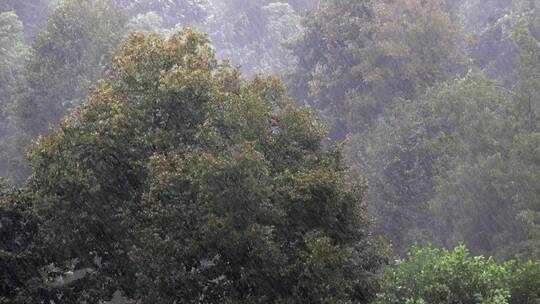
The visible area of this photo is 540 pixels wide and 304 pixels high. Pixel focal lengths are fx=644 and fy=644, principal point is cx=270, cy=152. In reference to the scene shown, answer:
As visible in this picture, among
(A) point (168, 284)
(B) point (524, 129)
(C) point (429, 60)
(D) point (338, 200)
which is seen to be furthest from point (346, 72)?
(A) point (168, 284)

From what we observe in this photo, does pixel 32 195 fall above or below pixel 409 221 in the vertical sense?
below

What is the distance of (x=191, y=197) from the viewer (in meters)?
15.5

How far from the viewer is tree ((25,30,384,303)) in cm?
1476

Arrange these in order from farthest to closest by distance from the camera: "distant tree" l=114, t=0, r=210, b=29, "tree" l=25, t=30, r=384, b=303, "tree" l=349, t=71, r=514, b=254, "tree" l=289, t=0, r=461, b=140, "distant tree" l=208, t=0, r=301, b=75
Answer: "distant tree" l=208, t=0, r=301, b=75 < "distant tree" l=114, t=0, r=210, b=29 < "tree" l=289, t=0, r=461, b=140 < "tree" l=349, t=71, r=514, b=254 < "tree" l=25, t=30, r=384, b=303

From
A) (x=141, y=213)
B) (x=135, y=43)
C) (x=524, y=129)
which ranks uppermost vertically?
(x=524, y=129)

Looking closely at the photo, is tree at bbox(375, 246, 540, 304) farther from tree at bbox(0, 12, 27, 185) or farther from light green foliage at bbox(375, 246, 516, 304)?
tree at bbox(0, 12, 27, 185)

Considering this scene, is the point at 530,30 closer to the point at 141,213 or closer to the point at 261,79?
the point at 261,79

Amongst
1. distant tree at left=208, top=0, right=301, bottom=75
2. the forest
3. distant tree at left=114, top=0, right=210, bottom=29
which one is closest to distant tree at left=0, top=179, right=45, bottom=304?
the forest

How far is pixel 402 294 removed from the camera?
16.1 metres

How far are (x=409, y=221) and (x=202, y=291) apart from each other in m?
17.5

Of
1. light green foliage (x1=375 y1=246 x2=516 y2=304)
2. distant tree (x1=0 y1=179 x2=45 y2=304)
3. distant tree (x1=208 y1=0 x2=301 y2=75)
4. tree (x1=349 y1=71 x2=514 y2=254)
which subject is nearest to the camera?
light green foliage (x1=375 y1=246 x2=516 y2=304)

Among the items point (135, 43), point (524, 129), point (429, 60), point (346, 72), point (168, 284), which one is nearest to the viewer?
point (168, 284)

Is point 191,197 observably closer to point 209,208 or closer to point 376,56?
point 209,208

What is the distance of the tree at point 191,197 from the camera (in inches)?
581
